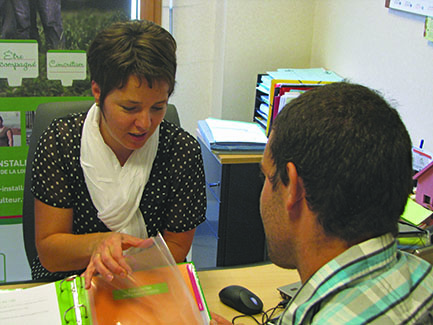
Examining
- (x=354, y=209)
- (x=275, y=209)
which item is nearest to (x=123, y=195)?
(x=275, y=209)

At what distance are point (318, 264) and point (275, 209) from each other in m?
0.12

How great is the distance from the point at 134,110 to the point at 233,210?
1.03 m

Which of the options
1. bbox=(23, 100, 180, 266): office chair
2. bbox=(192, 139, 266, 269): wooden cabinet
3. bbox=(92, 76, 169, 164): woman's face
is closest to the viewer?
bbox=(92, 76, 169, 164): woman's face

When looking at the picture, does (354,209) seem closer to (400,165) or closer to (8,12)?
(400,165)

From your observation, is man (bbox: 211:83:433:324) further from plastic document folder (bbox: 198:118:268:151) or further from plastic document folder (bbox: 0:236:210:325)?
plastic document folder (bbox: 198:118:268:151)

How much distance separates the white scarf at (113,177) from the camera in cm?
136

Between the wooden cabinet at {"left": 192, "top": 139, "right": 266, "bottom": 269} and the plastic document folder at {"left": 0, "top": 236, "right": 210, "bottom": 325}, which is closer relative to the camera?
the plastic document folder at {"left": 0, "top": 236, "right": 210, "bottom": 325}

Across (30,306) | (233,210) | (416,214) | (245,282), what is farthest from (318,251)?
(233,210)

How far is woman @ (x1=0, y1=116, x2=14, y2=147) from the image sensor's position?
7.63 ft

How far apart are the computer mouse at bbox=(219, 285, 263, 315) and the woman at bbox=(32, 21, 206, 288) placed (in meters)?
0.25

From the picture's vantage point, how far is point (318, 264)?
83cm

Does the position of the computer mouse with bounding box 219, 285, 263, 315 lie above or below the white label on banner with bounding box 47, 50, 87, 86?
below

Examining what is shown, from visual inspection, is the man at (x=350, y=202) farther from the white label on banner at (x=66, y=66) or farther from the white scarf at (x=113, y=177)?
the white label on banner at (x=66, y=66)

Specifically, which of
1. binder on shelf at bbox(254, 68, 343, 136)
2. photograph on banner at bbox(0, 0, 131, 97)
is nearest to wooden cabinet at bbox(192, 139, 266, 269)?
binder on shelf at bbox(254, 68, 343, 136)
